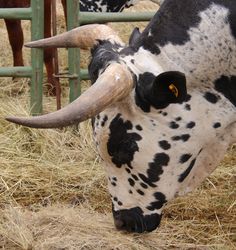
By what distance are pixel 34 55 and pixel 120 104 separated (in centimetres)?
229

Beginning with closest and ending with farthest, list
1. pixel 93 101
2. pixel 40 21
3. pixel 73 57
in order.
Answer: pixel 93 101, pixel 40 21, pixel 73 57

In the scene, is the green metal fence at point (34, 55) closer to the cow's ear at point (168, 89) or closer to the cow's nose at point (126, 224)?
the cow's nose at point (126, 224)

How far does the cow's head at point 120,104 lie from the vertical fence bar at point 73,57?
1.69 m

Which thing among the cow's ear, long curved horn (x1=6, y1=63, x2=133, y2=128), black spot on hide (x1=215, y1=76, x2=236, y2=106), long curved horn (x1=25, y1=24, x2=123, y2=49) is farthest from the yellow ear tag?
long curved horn (x1=25, y1=24, x2=123, y2=49)

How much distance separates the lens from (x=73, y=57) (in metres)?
5.43

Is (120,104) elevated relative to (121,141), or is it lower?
elevated

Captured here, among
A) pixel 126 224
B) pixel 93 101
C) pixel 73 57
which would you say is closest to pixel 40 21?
pixel 73 57

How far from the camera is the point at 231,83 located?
328 centimetres

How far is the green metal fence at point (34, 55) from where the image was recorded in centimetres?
526

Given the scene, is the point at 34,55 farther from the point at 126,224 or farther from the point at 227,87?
the point at 227,87

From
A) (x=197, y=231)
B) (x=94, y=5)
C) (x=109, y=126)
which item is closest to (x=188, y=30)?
(x=109, y=126)

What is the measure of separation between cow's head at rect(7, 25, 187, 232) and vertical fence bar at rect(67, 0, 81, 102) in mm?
1687

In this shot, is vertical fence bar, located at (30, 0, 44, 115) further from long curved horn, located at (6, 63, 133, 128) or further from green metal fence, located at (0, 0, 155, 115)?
long curved horn, located at (6, 63, 133, 128)

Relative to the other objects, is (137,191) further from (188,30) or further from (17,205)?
(17,205)
